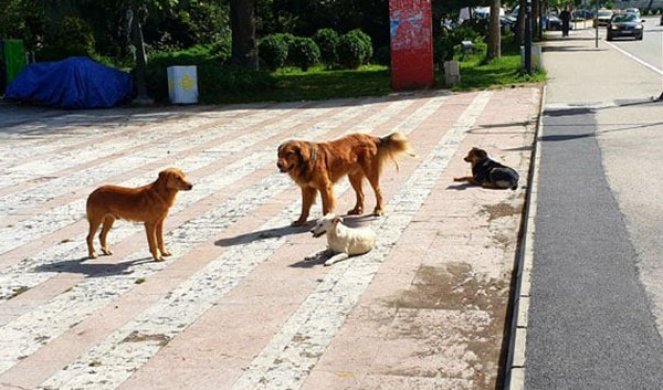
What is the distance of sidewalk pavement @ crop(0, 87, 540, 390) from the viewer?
5.50 metres

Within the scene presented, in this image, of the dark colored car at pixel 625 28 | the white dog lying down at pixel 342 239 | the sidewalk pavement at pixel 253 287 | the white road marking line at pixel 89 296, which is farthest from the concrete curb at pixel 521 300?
the dark colored car at pixel 625 28

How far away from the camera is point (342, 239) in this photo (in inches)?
307

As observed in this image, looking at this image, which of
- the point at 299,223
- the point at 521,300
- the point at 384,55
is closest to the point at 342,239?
the point at 299,223

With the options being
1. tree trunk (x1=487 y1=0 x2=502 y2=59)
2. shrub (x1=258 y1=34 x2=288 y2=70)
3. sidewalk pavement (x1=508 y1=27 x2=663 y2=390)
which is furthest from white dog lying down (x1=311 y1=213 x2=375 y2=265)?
tree trunk (x1=487 y1=0 x2=502 y2=59)

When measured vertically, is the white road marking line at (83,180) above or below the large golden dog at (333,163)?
below

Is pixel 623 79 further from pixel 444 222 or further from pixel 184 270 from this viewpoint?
pixel 184 270

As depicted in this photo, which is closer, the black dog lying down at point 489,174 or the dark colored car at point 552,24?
the black dog lying down at point 489,174

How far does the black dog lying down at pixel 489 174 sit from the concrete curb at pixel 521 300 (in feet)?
0.87

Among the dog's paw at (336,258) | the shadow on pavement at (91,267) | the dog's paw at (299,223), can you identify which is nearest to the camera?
the dog's paw at (336,258)

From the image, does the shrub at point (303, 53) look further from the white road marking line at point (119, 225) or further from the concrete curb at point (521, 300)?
the concrete curb at point (521, 300)

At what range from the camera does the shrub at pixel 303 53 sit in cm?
3344

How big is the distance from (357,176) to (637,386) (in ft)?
17.2

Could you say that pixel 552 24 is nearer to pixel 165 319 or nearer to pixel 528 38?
pixel 528 38

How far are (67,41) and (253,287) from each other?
25.0m
